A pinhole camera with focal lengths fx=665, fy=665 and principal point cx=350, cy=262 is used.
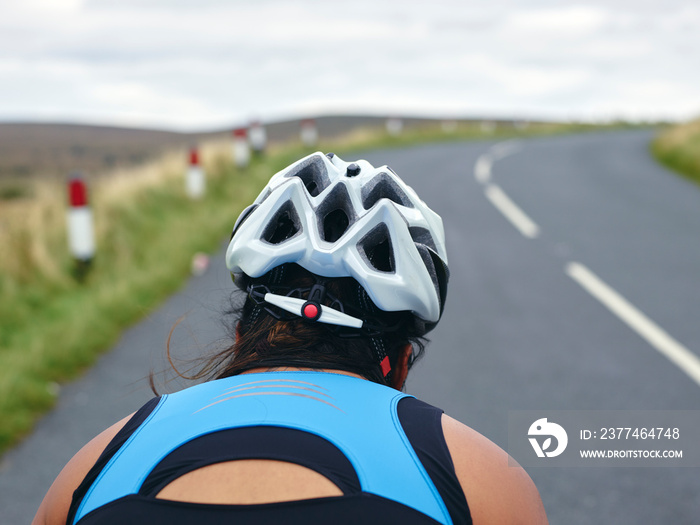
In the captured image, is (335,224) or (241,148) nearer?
(335,224)

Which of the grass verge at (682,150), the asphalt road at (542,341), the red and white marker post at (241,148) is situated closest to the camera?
the asphalt road at (542,341)

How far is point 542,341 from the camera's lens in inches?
225

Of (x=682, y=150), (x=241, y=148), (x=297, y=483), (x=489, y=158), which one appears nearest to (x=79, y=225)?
(x=297, y=483)

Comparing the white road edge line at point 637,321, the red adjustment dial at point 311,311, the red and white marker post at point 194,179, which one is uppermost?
the red adjustment dial at point 311,311

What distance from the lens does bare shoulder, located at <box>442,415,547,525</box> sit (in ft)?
4.48

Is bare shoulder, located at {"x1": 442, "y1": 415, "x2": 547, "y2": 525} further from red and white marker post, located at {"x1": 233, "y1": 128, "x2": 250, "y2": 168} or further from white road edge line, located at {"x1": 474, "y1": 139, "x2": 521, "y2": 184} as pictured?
red and white marker post, located at {"x1": 233, "y1": 128, "x2": 250, "y2": 168}

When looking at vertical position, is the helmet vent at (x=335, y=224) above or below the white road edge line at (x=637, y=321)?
above

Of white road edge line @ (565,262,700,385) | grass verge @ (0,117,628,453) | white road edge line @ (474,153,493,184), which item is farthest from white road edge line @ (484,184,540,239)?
grass verge @ (0,117,628,453)

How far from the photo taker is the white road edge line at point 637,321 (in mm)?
5305

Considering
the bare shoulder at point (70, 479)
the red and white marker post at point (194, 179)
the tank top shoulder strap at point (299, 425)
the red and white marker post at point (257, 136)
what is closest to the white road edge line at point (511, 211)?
the red and white marker post at point (194, 179)

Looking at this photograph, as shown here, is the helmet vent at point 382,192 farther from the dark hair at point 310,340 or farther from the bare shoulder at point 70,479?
the bare shoulder at point 70,479

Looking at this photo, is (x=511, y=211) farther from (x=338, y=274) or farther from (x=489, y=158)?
(x=338, y=274)

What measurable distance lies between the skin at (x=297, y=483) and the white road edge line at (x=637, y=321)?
4.13 metres

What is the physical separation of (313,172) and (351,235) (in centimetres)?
40
